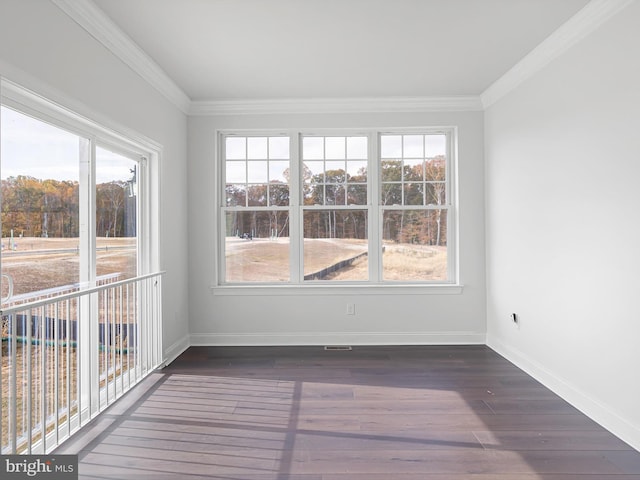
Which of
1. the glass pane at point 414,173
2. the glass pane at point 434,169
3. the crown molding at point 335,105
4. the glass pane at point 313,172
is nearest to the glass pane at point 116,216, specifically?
the crown molding at point 335,105

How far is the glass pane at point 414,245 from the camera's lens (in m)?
4.30

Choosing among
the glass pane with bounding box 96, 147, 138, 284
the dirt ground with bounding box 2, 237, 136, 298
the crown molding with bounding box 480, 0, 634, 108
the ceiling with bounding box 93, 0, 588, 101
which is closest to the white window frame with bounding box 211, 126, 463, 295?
the ceiling with bounding box 93, 0, 588, 101

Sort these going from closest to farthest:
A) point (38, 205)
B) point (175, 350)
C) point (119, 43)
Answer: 1. point (38, 205)
2. point (119, 43)
3. point (175, 350)

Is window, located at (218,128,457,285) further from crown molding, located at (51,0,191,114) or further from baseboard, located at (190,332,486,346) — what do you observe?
crown molding, located at (51,0,191,114)

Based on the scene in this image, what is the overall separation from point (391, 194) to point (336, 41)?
1807 mm

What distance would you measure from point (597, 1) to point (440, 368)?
2795 mm

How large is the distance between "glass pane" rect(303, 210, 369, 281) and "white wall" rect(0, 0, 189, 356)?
1285mm

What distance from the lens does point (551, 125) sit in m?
3.01

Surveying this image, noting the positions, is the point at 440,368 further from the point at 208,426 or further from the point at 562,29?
the point at 562,29

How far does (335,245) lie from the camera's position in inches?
171

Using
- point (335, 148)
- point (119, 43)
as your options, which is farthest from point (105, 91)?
point (335, 148)

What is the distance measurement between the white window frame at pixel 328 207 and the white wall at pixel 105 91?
36 centimetres

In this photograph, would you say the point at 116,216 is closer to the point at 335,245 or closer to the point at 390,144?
the point at 335,245

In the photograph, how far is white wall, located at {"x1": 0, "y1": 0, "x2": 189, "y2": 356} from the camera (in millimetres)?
2008
